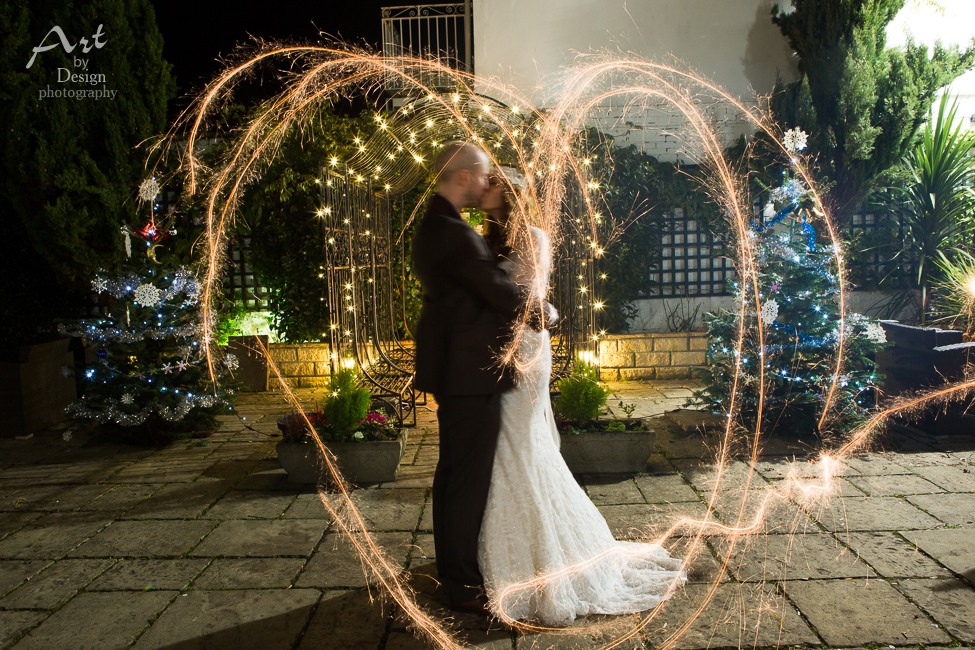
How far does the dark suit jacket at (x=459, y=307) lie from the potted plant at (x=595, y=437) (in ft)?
6.13

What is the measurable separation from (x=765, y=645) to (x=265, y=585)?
2.06 metres

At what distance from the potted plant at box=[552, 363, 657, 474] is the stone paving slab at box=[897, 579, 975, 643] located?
5.43 ft

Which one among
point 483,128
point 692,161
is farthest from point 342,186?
point 692,161

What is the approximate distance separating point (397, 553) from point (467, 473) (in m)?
0.93

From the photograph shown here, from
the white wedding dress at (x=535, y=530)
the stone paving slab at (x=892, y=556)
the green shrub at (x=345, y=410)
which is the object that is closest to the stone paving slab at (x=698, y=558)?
the white wedding dress at (x=535, y=530)

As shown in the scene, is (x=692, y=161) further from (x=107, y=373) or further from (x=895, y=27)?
(x=107, y=373)

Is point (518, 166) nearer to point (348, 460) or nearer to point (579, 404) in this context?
point (579, 404)

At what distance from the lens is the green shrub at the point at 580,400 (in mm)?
4039

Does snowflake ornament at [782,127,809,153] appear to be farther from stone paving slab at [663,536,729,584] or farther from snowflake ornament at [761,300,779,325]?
stone paving slab at [663,536,729,584]

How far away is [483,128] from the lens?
5.04m

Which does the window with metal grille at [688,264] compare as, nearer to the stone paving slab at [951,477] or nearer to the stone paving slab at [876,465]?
the stone paving slab at [876,465]

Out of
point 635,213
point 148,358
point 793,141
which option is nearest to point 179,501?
point 148,358

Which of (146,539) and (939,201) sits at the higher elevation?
(939,201)

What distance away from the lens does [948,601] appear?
239 cm
